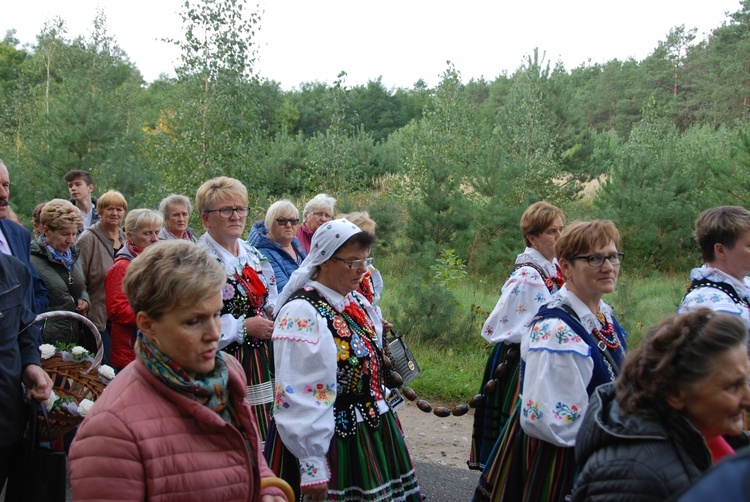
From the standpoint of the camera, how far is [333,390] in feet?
9.15

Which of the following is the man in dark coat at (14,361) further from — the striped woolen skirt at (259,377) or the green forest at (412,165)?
the green forest at (412,165)

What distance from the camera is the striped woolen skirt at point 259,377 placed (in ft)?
13.1

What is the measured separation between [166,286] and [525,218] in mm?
3055

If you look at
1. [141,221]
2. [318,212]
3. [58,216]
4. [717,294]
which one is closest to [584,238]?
[717,294]

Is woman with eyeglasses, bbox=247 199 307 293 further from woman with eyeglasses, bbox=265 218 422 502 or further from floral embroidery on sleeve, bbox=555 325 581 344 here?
floral embroidery on sleeve, bbox=555 325 581 344

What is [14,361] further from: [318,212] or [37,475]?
[318,212]

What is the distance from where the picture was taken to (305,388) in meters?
2.75

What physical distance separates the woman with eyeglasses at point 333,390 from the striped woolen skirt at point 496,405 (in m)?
1.35

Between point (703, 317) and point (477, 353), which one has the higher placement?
point (703, 317)

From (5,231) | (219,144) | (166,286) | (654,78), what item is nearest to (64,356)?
(5,231)

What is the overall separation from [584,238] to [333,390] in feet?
4.11

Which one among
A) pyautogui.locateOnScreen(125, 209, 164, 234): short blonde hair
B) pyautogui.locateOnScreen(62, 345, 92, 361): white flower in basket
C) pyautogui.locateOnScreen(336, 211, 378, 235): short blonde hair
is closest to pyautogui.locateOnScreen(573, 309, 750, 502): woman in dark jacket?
pyautogui.locateOnScreen(62, 345, 92, 361): white flower in basket

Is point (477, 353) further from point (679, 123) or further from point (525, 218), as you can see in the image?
point (679, 123)

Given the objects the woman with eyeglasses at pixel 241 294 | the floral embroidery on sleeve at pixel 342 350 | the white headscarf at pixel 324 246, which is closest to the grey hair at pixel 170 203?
the woman with eyeglasses at pixel 241 294
